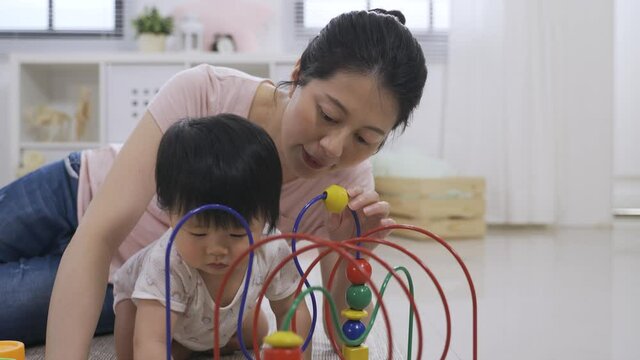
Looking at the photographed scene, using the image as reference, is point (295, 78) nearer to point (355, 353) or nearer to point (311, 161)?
point (311, 161)

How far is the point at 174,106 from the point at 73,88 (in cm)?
225

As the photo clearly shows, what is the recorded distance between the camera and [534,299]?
145 centimetres

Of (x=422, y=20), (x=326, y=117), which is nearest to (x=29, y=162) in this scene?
(x=422, y=20)

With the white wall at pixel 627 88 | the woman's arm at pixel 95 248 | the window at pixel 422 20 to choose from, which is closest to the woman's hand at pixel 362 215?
the woman's arm at pixel 95 248

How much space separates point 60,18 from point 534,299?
2517mm

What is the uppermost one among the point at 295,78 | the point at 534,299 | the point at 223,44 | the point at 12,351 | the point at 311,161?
the point at 223,44

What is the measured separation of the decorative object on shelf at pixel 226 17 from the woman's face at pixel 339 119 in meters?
2.08

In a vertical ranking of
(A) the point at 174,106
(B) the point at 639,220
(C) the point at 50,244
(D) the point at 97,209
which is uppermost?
(A) the point at 174,106

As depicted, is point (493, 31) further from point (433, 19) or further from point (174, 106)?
point (174, 106)

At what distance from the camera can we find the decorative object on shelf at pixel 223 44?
2750mm

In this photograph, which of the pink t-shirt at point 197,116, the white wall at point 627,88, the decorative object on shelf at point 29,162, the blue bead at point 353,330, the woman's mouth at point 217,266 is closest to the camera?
the blue bead at point 353,330

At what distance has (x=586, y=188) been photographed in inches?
119

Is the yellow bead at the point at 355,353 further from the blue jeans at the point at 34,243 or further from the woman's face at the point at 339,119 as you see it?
the blue jeans at the point at 34,243

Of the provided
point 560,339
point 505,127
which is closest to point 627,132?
point 505,127
